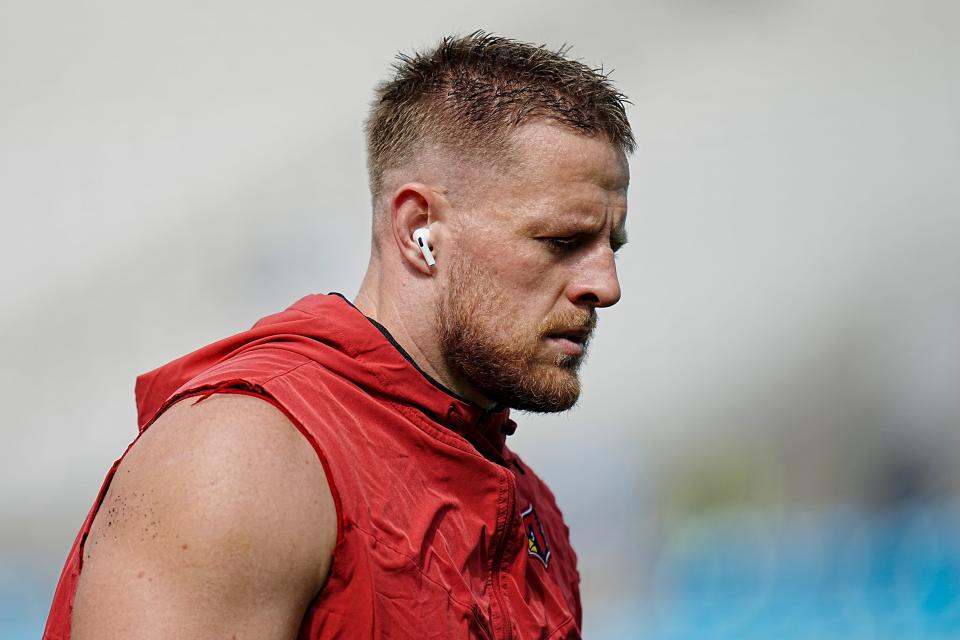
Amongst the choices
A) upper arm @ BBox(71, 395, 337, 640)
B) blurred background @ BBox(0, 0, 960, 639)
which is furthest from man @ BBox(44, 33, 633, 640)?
blurred background @ BBox(0, 0, 960, 639)

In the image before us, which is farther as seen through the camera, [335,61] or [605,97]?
[335,61]

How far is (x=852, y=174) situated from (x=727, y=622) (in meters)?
1.93

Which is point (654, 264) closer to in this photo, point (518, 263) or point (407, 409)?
point (518, 263)

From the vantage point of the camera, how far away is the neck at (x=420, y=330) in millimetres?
1339

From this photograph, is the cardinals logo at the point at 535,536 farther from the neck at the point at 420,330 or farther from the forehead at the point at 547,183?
the forehead at the point at 547,183

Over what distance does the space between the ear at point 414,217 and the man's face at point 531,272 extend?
3 cm

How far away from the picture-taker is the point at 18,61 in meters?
3.98

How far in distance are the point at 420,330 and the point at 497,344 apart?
11cm

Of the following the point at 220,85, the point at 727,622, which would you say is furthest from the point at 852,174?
the point at 220,85

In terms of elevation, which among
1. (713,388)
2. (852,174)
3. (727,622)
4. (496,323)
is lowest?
(727,622)

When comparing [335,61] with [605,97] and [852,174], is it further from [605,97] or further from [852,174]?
[605,97]

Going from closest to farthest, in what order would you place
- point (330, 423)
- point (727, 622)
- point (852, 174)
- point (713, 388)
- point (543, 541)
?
point (330, 423), point (543, 541), point (727, 622), point (713, 388), point (852, 174)

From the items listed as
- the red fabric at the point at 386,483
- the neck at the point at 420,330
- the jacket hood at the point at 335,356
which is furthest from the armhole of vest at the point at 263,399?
the neck at the point at 420,330

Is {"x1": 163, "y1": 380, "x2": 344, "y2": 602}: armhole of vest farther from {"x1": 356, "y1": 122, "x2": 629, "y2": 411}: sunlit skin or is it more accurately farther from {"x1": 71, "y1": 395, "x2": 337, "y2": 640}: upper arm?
{"x1": 356, "y1": 122, "x2": 629, "y2": 411}: sunlit skin
